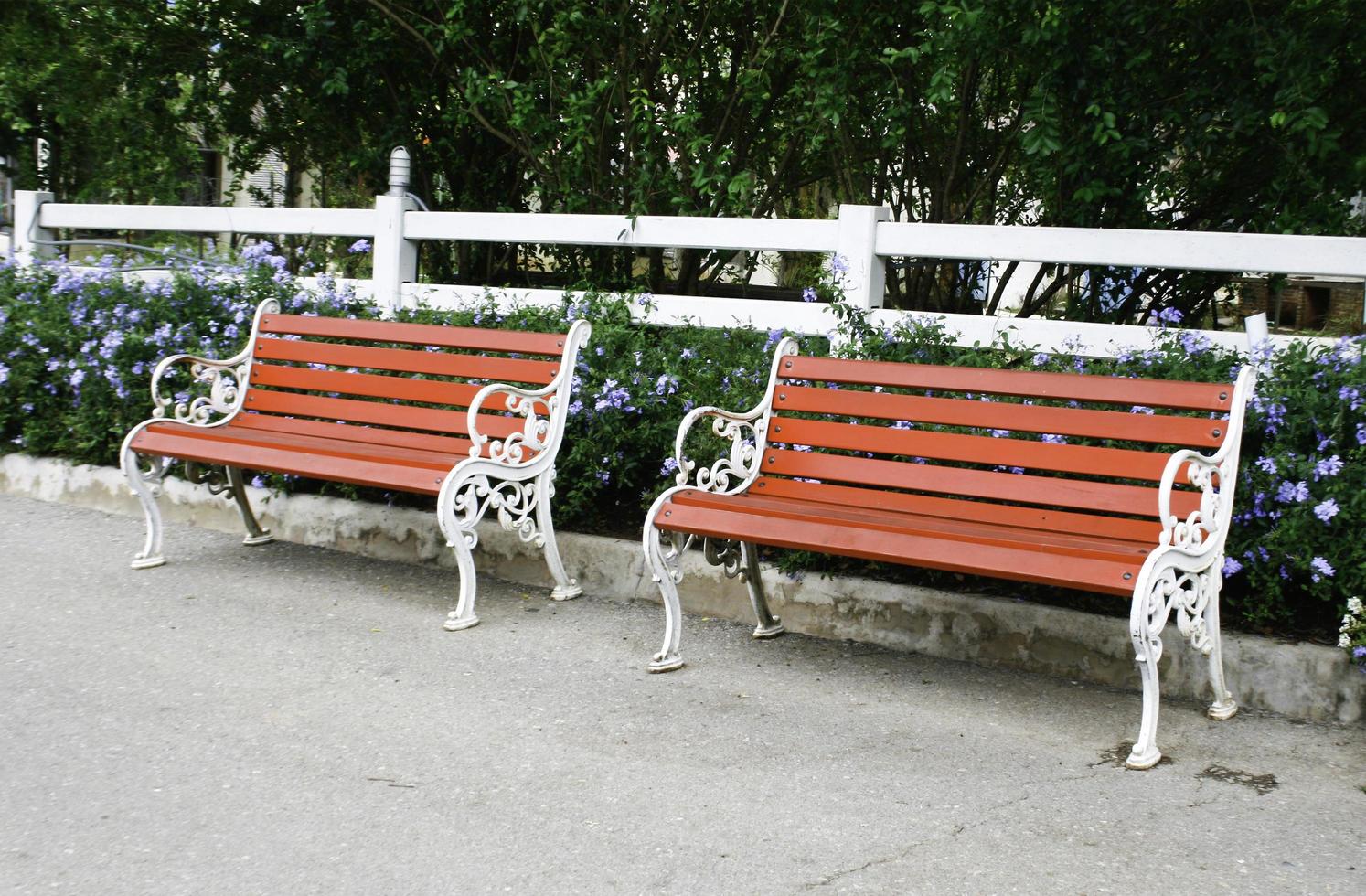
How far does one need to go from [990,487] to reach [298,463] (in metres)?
2.69

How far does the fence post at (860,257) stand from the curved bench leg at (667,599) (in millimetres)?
1748

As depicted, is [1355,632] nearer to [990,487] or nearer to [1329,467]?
[1329,467]

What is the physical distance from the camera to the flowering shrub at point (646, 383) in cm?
451

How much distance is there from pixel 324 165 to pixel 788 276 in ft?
11.5

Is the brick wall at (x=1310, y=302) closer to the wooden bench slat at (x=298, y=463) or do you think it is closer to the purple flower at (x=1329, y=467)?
the purple flower at (x=1329, y=467)

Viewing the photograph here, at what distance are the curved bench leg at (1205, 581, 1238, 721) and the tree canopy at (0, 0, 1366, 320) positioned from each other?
2.32m

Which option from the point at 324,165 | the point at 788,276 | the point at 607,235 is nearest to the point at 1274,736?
the point at 607,235

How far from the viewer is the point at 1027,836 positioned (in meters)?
3.50

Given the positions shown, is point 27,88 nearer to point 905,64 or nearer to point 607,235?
point 607,235

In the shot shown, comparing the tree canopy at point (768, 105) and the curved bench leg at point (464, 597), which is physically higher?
the tree canopy at point (768, 105)

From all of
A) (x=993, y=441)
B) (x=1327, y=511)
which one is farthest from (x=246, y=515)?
(x=1327, y=511)

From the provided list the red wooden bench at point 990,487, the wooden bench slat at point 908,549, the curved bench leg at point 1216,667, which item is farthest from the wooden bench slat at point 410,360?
the curved bench leg at point 1216,667

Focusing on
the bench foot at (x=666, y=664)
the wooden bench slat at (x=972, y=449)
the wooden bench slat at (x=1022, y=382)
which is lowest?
the bench foot at (x=666, y=664)

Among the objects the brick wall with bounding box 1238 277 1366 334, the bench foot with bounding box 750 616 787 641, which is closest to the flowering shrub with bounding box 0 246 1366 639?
the bench foot with bounding box 750 616 787 641
